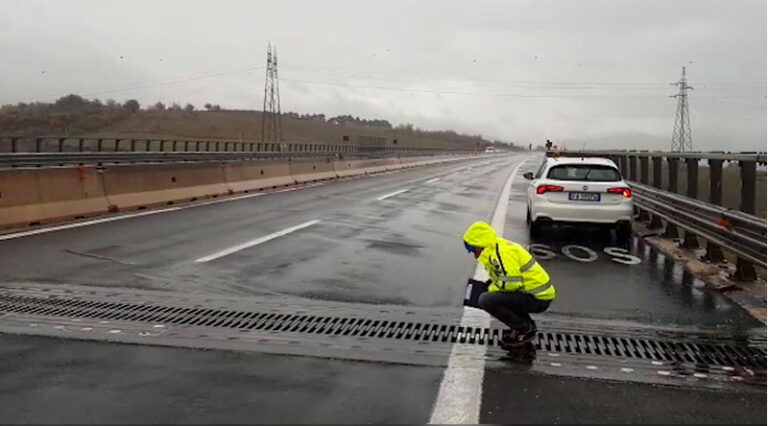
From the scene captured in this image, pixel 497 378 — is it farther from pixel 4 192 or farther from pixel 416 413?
pixel 4 192

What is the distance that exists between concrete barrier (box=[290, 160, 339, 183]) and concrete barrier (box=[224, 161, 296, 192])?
653 mm

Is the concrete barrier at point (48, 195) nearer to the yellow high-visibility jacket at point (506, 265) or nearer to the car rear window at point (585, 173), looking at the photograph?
the car rear window at point (585, 173)

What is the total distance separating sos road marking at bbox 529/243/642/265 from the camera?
10.6 m

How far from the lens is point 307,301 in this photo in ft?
24.1

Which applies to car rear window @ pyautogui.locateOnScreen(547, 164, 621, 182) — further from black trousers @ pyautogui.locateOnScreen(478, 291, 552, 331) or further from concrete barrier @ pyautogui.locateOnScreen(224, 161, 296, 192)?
concrete barrier @ pyautogui.locateOnScreen(224, 161, 296, 192)

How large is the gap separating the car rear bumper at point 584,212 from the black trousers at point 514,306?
698 cm

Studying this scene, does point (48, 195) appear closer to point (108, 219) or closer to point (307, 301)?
point (108, 219)

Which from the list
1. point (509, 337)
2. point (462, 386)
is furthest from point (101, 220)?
point (462, 386)

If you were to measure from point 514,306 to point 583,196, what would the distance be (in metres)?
7.32

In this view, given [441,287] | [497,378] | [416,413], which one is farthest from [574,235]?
[416,413]

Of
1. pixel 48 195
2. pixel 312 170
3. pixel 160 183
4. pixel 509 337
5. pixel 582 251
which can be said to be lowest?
pixel 509 337

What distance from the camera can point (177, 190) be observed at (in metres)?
18.3

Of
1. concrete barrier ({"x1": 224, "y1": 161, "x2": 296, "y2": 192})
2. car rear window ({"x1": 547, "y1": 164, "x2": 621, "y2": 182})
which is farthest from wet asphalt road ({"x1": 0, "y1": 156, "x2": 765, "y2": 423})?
concrete barrier ({"x1": 224, "y1": 161, "x2": 296, "y2": 192})

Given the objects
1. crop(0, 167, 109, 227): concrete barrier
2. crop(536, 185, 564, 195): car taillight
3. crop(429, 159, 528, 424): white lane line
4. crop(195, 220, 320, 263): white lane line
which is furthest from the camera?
crop(536, 185, 564, 195): car taillight
